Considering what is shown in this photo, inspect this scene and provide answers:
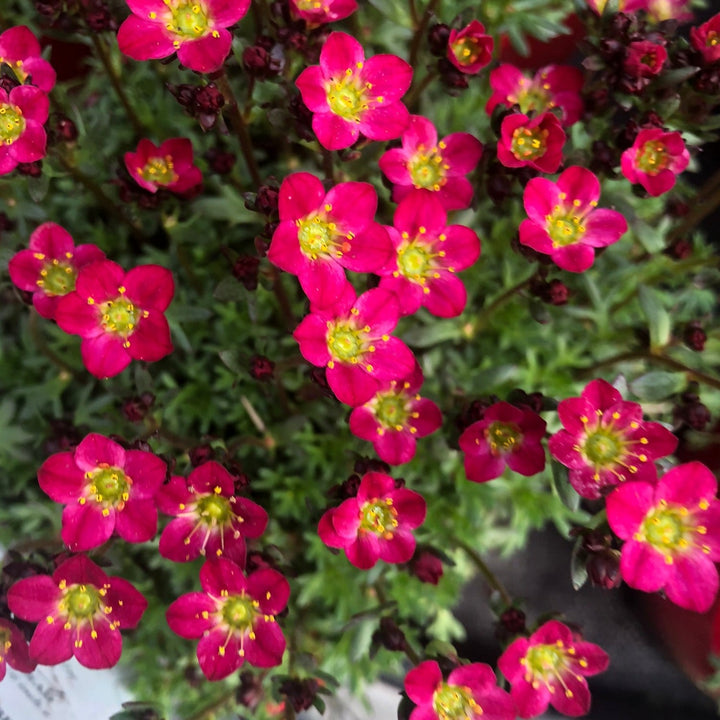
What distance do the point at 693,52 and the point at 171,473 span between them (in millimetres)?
977

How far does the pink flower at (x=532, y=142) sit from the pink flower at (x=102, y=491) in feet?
2.13

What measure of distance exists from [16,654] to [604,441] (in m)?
0.85

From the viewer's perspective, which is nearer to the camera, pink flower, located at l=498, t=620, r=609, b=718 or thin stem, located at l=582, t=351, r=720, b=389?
pink flower, located at l=498, t=620, r=609, b=718

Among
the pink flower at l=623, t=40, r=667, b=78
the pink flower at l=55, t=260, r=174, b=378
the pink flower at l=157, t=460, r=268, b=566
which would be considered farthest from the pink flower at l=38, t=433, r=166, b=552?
the pink flower at l=623, t=40, r=667, b=78

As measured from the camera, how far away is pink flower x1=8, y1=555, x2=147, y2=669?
92cm

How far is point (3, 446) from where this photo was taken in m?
1.29

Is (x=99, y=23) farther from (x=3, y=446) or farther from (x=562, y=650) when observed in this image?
(x=562, y=650)

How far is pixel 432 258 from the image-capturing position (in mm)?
1081

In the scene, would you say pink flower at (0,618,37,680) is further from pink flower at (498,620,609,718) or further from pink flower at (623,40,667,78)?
pink flower at (623,40,667,78)

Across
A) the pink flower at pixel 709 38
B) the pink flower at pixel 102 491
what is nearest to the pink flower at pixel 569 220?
the pink flower at pixel 709 38

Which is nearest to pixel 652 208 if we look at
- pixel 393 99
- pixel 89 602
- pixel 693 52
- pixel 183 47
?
pixel 693 52

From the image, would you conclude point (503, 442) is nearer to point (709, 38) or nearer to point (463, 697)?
point (463, 697)

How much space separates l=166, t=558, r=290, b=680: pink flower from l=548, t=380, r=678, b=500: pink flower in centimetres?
41

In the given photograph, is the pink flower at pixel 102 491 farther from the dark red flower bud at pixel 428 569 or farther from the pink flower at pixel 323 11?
the pink flower at pixel 323 11
